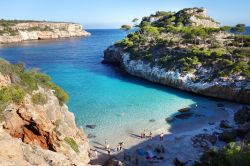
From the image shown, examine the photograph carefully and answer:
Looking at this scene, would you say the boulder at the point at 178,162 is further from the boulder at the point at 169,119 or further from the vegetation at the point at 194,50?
the vegetation at the point at 194,50

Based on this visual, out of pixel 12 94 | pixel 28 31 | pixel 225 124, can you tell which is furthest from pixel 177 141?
pixel 28 31

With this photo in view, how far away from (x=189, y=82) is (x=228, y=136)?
20613 mm

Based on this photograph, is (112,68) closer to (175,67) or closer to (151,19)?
(175,67)

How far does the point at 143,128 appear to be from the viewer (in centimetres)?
3359

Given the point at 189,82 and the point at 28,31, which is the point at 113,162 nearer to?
the point at 189,82

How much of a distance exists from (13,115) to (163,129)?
18.5 meters

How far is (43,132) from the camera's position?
20828 mm

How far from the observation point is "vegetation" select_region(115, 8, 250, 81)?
49125 millimetres

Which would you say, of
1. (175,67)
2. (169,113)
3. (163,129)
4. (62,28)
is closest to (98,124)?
(163,129)

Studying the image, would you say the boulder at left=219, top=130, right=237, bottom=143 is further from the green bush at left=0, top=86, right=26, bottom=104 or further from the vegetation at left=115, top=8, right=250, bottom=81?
the green bush at left=0, top=86, right=26, bottom=104

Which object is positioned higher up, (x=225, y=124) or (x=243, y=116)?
(x=243, y=116)

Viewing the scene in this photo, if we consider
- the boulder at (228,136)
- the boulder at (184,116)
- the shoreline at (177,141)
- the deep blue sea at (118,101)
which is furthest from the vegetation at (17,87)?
the boulder at (184,116)

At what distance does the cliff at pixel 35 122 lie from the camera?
17859 mm

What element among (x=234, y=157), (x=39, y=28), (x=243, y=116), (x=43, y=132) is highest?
(x=39, y=28)
